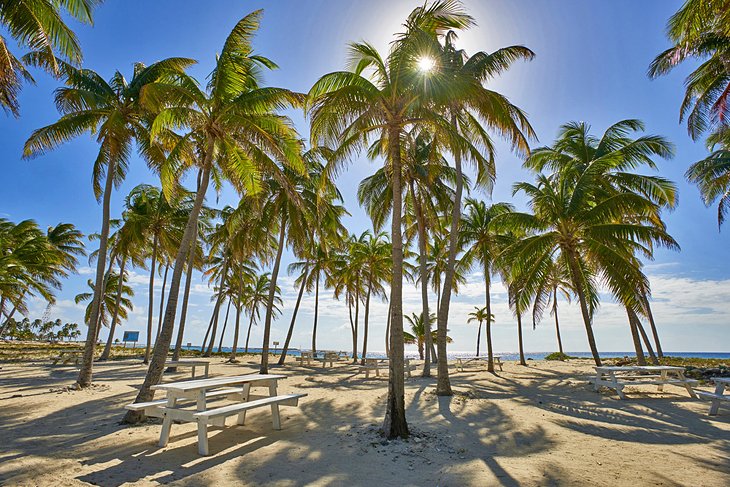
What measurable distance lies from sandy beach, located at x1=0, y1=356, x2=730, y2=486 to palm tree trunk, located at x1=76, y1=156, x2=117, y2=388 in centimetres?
102

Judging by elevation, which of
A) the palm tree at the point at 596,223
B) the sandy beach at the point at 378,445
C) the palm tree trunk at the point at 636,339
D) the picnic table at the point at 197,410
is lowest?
the sandy beach at the point at 378,445

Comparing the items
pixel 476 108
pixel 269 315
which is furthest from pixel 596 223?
pixel 269 315

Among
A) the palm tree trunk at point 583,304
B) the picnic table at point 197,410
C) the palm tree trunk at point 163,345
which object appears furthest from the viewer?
the palm tree trunk at point 583,304

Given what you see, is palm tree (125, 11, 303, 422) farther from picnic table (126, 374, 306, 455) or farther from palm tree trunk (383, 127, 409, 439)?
palm tree trunk (383, 127, 409, 439)

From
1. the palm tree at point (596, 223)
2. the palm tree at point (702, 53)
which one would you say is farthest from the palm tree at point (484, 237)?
the palm tree at point (702, 53)

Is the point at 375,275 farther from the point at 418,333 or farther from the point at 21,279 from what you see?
the point at 21,279

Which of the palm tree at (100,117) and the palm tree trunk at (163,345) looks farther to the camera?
the palm tree at (100,117)

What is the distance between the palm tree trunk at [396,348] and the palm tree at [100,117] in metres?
6.98

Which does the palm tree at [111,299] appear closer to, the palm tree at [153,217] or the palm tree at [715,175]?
the palm tree at [153,217]

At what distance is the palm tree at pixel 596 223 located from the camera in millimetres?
12141

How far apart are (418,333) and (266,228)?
77.1 feet

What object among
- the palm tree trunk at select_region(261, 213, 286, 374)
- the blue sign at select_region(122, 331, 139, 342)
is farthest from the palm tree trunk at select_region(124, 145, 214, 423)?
the blue sign at select_region(122, 331, 139, 342)

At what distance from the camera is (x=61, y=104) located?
35.9ft

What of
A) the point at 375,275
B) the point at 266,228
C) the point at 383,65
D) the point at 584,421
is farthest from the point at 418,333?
the point at 383,65
